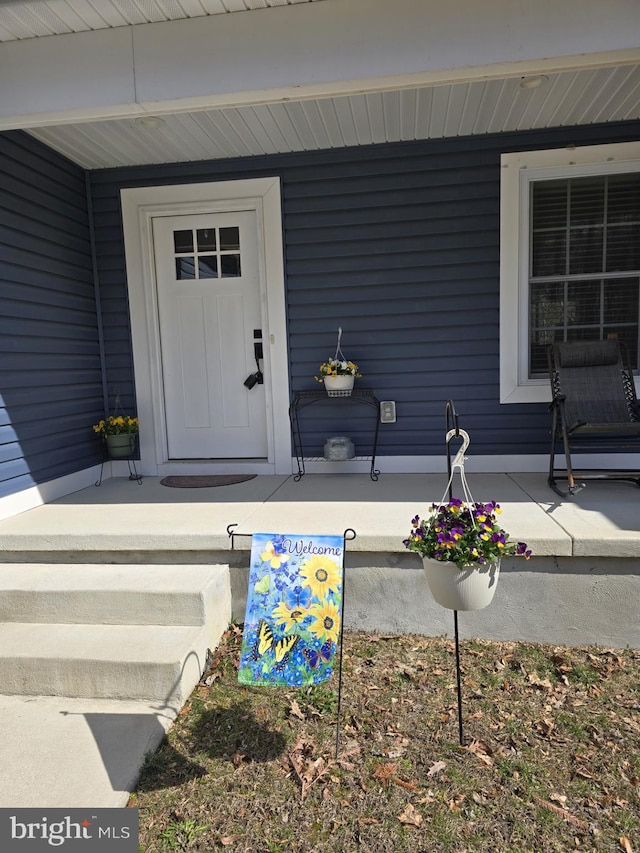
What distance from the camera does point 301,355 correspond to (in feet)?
13.4

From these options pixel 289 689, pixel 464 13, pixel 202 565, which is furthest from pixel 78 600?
pixel 464 13

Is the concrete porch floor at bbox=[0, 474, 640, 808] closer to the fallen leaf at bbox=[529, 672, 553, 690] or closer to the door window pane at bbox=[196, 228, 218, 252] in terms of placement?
the fallen leaf at bbox=[529, 672, 553, 690]

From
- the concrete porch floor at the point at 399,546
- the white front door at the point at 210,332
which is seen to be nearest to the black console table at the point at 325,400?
the white front door at the point at 210,332

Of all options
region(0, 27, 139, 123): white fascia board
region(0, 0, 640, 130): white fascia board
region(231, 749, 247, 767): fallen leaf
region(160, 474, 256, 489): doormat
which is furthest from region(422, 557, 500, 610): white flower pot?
region(0, 27, 139, 123): white fascia board

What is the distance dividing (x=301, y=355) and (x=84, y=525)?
190cm

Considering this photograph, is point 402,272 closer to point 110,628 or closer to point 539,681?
point 539,681

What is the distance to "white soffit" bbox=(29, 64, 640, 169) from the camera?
3143 mm

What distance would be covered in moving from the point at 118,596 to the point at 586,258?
358 centimetres

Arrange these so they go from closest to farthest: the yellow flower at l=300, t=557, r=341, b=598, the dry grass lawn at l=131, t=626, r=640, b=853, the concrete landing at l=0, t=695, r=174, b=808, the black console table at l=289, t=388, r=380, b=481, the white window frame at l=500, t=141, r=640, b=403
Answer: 1. the dry grass lawn at l=131, t=626, r=640, b=853
2. the concrete landing at l=0, t=695, r=174, b=808
3. the yellow flower at l=300, t=557, r=341, b=598
4. the white window frame at l=500, t=141, r=640, b=403
5. the black console table at l=289, t=388, r=380, b=481

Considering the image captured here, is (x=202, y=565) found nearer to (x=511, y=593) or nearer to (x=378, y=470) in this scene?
(x=511, y=593)

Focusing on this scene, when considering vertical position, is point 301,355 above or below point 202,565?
above

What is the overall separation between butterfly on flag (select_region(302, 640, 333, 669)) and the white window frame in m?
2.60

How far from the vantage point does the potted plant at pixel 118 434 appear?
4023 mm

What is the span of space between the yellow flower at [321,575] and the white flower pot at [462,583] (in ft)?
1.05
